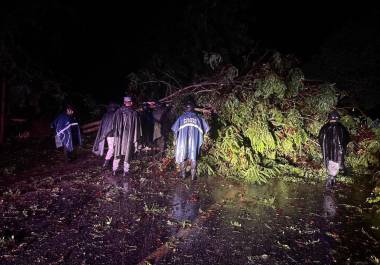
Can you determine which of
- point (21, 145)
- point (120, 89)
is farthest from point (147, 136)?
point (120, 89)

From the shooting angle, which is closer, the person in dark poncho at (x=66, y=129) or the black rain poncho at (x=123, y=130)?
the black rain poncho at (x=123, y=130)

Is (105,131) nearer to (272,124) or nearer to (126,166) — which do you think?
(126,166)

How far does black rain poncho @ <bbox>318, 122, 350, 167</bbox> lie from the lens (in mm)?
8617

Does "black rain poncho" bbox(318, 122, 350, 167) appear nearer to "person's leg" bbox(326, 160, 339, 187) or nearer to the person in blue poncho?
"person's leg" bbox(326, 160, 339, 187)

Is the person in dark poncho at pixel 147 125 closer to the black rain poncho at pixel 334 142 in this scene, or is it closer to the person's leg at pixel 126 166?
the person's leg at pixel 126 166

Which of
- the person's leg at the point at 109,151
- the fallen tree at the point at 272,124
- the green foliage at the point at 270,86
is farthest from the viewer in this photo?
the green foliage at the point at 270,86

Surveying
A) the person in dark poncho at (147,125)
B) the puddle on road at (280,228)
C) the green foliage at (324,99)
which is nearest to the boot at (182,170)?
the puddle on road at (280,228)

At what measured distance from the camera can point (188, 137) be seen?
885 cm

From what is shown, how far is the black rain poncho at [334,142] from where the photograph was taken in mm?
8617

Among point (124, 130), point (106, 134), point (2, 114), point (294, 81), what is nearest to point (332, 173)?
point (294, 81)

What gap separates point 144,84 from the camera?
12.2 meters

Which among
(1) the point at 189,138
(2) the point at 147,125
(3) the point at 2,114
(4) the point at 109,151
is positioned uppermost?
(3) the point at 2,114

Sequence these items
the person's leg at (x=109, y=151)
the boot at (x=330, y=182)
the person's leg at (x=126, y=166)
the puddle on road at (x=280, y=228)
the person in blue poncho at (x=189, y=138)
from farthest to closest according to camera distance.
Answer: the person's leg at (x=109, y=151)
the person's leg at (x=126, y=166)
the person in blue poncho at (x=189, y=138)
the boot at (x=330, y=182)
the puddle on road at (x=280, y=228)

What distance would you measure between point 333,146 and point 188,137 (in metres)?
3.67
